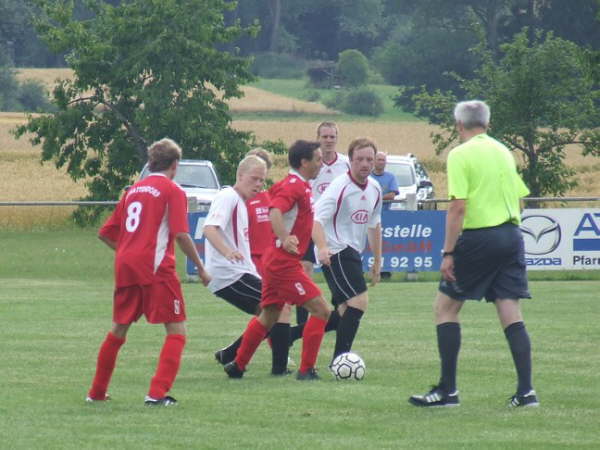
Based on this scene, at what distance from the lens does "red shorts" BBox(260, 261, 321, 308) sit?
10.0 metres

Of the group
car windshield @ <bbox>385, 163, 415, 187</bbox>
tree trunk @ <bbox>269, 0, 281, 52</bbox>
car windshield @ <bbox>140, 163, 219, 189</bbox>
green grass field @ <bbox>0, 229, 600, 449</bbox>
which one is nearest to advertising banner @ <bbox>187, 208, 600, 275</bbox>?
green grass field @ <bbox>0, 229, 600, 449</bbox>

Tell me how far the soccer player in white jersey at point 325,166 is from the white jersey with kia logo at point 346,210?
1.22 meters

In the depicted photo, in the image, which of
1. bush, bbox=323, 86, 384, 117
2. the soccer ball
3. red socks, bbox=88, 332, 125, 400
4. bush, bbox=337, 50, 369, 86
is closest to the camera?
red socks, bbox=88, 332, 125, 400

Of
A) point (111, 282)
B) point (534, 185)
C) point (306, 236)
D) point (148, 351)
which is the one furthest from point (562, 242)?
point (306, 236)

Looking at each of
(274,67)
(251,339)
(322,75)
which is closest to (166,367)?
(251,339)

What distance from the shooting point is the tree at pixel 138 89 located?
34.3 metres

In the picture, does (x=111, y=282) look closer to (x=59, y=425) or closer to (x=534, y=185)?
(x=534, y=185)

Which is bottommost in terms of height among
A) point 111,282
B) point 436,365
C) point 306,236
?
point 111,282

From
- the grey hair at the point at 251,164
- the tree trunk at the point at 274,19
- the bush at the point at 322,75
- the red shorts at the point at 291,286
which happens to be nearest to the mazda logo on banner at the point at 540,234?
the grey hair at the point at 251,164

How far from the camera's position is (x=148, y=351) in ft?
40.7

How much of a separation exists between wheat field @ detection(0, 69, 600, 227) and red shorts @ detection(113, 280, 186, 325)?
20.8 metres

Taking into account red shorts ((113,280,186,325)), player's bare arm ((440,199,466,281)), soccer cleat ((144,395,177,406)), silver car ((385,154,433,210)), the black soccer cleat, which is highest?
player's bare arm ((440,199,466,281))

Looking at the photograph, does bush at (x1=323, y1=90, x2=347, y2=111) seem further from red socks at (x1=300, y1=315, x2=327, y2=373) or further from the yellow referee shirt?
the yellow referee shirt

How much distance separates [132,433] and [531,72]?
26.1 metres
